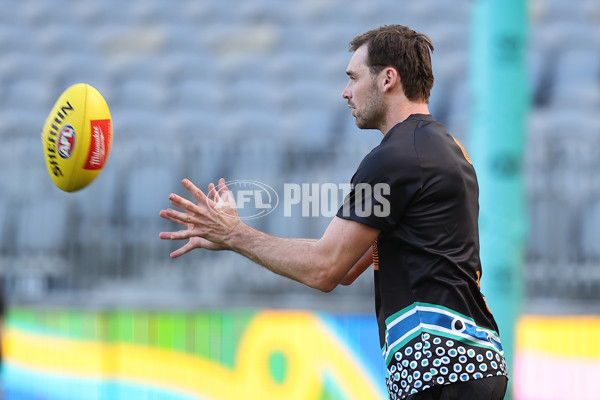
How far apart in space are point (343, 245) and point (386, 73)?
0.59 meters

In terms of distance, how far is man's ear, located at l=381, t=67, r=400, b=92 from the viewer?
102 inches

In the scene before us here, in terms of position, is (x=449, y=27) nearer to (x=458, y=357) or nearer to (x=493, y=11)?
(x=493, y=11)

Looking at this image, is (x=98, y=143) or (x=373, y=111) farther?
(x=98, y=143)

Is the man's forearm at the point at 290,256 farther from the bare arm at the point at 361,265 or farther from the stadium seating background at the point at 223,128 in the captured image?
the stadium seating background at the point at 223,128

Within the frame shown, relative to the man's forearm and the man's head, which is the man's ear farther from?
the man's forearm

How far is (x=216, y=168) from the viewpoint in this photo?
7.14 m

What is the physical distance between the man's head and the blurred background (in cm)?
125

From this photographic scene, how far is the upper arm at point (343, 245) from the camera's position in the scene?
244cm

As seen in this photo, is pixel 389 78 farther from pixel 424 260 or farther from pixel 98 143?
pixel 98 143

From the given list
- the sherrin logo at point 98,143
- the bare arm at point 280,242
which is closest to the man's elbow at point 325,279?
the bare arm at point 280,242

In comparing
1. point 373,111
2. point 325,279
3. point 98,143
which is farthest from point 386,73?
point 98,143

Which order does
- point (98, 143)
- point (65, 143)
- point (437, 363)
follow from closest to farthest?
point (437, 363)
point (65, 143)
point (98, 143)

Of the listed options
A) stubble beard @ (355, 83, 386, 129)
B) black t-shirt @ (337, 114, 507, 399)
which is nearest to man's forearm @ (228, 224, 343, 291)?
black t-shirt @ (337, 114, 507, 399)

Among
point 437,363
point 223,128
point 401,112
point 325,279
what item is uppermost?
point 223,128
